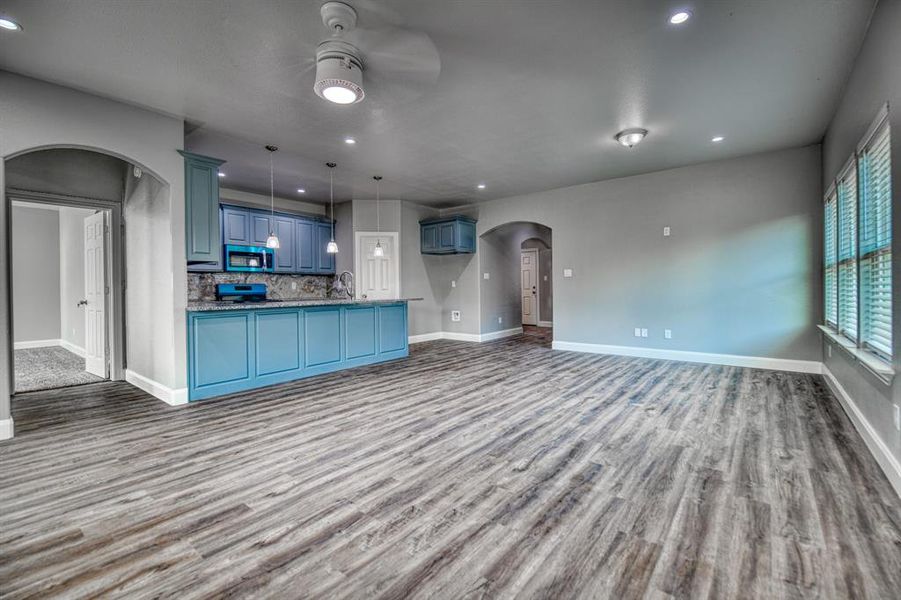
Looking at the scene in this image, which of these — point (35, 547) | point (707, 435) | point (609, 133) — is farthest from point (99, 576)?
point (609, 133)

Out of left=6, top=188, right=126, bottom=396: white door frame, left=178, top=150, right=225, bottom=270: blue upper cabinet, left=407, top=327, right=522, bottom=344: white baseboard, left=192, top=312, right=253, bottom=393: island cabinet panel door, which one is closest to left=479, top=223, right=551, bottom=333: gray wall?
left=407, top=327, right=522, bottom=344: white baseboard

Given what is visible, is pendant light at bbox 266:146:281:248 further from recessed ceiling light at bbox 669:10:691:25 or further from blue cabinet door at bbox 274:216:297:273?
recessed ceiling light at bbox 669:10:691:25

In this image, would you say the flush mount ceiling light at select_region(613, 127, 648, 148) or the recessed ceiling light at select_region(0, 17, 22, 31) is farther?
the flush mount ceiling light at select_region(613, 127, 648, 148)

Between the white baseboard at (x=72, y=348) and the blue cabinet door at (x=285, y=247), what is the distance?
350cm

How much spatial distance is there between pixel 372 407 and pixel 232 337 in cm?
181

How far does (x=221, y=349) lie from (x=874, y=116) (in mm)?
5739

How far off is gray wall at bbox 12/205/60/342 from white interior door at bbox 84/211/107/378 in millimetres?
3620

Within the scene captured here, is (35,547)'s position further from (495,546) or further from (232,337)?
(232,337)

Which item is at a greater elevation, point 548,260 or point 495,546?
point 548,260

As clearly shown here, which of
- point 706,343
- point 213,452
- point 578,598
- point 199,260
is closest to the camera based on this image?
point 578,598

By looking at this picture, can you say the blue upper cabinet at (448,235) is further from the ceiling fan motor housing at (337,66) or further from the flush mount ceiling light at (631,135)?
the ceiling fan motor housing at (337,66)

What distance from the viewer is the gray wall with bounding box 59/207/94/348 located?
21.8 feet

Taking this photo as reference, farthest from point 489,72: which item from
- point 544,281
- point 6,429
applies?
point 544,281

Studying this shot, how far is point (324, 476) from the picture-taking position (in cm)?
238
